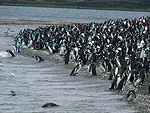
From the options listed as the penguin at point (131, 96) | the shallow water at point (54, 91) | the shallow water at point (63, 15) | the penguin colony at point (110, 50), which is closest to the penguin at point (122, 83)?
the penguin colony at point (110, 50)

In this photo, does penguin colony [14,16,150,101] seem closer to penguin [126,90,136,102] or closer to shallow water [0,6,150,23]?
penguin [126,90,136,102]

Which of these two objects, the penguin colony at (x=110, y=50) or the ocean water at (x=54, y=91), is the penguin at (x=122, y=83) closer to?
the penguin colony at (x=110, y=50)

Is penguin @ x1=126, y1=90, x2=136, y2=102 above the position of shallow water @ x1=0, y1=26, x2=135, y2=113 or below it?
above

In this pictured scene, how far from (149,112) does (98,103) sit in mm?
1434

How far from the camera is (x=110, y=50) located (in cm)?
1541

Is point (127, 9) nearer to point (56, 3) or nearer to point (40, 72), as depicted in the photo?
point (56, 3)

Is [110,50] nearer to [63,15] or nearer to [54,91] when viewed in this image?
[54,91]

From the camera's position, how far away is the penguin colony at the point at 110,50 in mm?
11148

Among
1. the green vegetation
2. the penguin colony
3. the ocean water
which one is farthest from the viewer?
the green vegetation

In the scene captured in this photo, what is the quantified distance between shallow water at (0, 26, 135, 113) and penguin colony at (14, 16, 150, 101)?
564mm

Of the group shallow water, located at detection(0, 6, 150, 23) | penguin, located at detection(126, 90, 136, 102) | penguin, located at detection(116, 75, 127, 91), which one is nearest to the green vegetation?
shallow water, located at detection(0, 6, 150, 23)

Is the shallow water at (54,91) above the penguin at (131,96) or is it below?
below

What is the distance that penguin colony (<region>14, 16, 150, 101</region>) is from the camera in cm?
1115

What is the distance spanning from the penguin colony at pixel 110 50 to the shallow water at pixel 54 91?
0.56 metres
